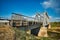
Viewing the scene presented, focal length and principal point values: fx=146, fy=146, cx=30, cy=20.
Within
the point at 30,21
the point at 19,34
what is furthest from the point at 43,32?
the point at 19,34

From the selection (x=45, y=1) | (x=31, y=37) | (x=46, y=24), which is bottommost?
(x=31, y=37)

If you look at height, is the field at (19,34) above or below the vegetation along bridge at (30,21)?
below

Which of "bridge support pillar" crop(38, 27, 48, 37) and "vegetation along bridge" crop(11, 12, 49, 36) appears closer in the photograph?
"vegetation along bridge" crop(11, 12, 49, 36)

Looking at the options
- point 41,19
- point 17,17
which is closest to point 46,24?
point 41,19

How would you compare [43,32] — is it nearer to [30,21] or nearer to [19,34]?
[30,21]

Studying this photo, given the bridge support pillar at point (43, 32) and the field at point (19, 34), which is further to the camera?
the bridge support pillar at point (43, 32)

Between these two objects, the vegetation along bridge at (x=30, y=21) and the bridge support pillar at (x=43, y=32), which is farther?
the bridge support pillar at (x=43, y=32)

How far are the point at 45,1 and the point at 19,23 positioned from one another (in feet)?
2.03

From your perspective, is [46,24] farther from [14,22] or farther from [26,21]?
[14,22]

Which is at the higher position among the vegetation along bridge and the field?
the vegetation along bridge

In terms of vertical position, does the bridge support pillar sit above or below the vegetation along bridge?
below

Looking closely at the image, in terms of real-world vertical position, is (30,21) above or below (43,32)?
above

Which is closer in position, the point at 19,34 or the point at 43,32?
the point at 19,34

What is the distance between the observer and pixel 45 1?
105 inches
